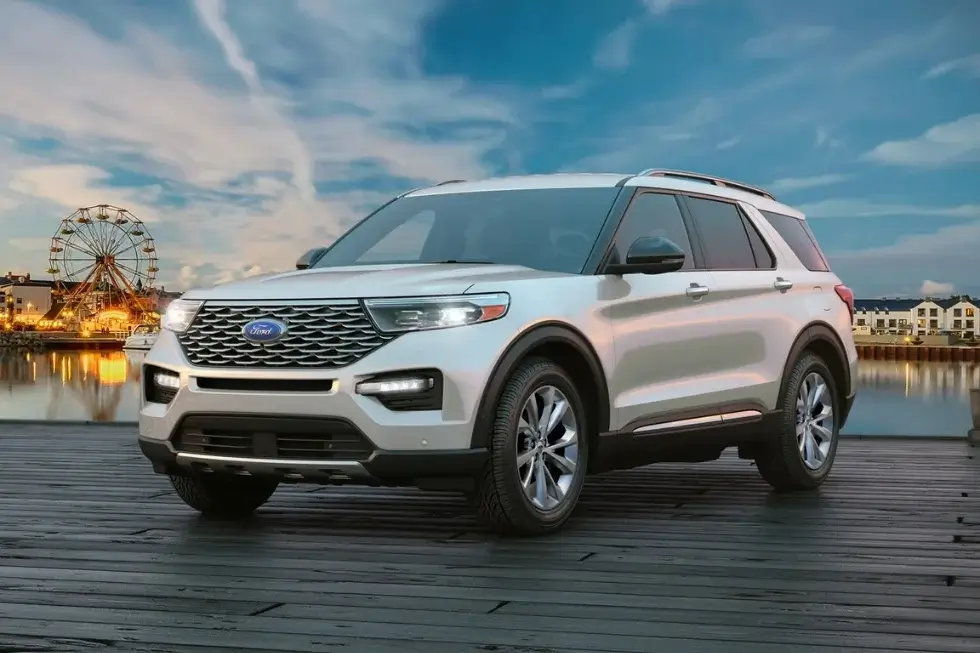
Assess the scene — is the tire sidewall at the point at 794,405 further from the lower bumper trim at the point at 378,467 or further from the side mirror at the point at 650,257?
the lower bumper trim at the point at 378,467

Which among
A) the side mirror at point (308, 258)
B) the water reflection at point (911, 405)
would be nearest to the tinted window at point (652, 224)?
the side mirror at point (308, 258)

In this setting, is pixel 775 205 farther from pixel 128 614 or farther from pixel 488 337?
pixel 128 614

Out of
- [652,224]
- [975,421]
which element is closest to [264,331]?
[652,224]

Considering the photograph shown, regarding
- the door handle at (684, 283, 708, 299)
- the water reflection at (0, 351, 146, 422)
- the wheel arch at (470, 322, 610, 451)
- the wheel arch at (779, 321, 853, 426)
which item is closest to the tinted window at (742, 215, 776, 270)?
the wheel arch at (779, 321, 853, 426)

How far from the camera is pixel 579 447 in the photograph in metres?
6.39

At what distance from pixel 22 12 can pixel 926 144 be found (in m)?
122

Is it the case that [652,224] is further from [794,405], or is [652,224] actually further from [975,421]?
[975,421]

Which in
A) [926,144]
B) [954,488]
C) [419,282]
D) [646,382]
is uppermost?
[926,144]

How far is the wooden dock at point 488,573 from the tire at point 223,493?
12cm

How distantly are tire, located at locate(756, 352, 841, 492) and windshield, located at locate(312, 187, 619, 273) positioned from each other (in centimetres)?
192

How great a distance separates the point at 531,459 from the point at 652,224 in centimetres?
168

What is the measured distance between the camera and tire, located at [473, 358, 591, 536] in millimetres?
5883

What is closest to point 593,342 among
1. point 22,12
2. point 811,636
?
point 811,636

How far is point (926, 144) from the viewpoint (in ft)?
636
